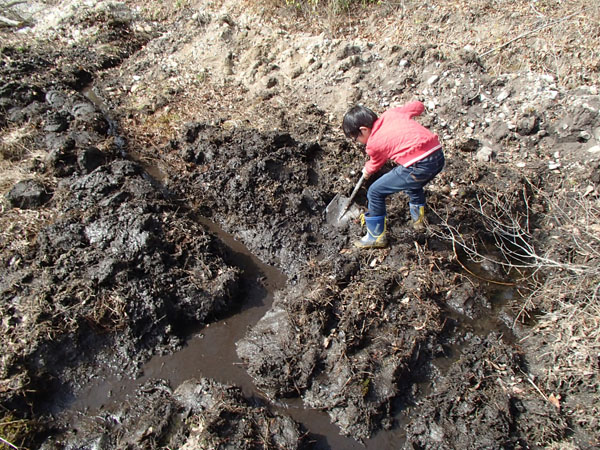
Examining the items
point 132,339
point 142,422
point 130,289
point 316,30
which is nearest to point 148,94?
point 316,30

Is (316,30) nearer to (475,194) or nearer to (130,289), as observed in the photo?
(475,194)

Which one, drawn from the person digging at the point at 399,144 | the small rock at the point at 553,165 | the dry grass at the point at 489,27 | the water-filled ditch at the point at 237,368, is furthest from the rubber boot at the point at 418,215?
the dry grass at the point at 489,27

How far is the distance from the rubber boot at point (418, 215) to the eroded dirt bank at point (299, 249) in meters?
0.12

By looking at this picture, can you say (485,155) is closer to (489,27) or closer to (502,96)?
(502,96)

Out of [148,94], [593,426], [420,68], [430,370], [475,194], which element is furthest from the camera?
[148,94]

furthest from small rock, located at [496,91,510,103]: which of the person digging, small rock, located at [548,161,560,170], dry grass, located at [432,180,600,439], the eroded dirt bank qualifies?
the person digging

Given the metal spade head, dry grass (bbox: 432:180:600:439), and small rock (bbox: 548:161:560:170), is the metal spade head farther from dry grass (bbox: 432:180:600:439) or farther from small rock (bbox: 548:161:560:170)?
small rock (bbox: 548:161:560:170)

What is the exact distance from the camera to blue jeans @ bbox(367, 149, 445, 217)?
353 cm

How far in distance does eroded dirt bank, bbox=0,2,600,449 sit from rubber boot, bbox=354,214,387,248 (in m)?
0.14

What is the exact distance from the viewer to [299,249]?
14.0ft

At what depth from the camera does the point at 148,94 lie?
248 inches

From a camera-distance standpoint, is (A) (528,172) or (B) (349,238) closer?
(B) (349,238)

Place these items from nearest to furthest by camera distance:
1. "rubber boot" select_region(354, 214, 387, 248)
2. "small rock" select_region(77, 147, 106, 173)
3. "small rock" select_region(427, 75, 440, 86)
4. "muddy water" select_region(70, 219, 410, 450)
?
"muddy water" select_region(70, 219, 410, 450) < "rubber boot" select_region(354, 214, 387, 248) < "small rock" select_region(77, 147, 106, 173) < "small rock" select_region(427, 75, 440, 86)

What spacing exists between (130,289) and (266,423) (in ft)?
5.65
